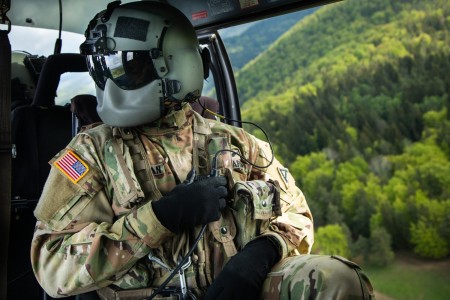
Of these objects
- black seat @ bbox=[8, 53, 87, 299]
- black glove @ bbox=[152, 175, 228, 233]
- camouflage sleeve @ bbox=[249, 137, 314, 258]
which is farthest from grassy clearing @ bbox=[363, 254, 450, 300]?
black glove @ bbox=[152, 175, 228, 233]

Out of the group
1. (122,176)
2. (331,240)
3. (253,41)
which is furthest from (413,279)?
(253,41)

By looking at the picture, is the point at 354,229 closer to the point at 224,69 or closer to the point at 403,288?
the point at 403,288

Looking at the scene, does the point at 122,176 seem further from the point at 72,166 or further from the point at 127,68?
the point at 127,68

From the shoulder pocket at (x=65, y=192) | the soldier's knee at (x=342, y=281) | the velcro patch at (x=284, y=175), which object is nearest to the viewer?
the soldier's knee at (x=342, y=281)

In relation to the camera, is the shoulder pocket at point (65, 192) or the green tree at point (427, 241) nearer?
the shoulder pocket at point (65, 192)

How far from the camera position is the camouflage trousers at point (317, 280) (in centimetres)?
140

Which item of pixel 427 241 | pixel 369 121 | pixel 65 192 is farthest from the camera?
pixel 369 121

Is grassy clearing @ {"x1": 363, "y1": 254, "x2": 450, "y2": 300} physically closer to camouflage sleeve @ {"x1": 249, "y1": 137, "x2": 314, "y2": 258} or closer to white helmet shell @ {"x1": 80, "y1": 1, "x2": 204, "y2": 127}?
camouflage sleeve @ {"x1": 249, "y1": 137, "x2": 314, "y2": 258}

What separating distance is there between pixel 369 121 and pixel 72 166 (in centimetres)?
640

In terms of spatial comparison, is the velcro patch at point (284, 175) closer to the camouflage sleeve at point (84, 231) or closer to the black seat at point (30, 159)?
the camouflage sleeve at point (84, 231)

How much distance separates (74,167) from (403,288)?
483cm

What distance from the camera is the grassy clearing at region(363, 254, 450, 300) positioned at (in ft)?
17.7

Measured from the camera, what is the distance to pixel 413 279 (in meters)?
5.61

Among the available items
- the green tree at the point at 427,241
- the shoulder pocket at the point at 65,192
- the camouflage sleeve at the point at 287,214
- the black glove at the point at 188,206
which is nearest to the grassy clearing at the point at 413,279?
the green tree at the point at 427,241
